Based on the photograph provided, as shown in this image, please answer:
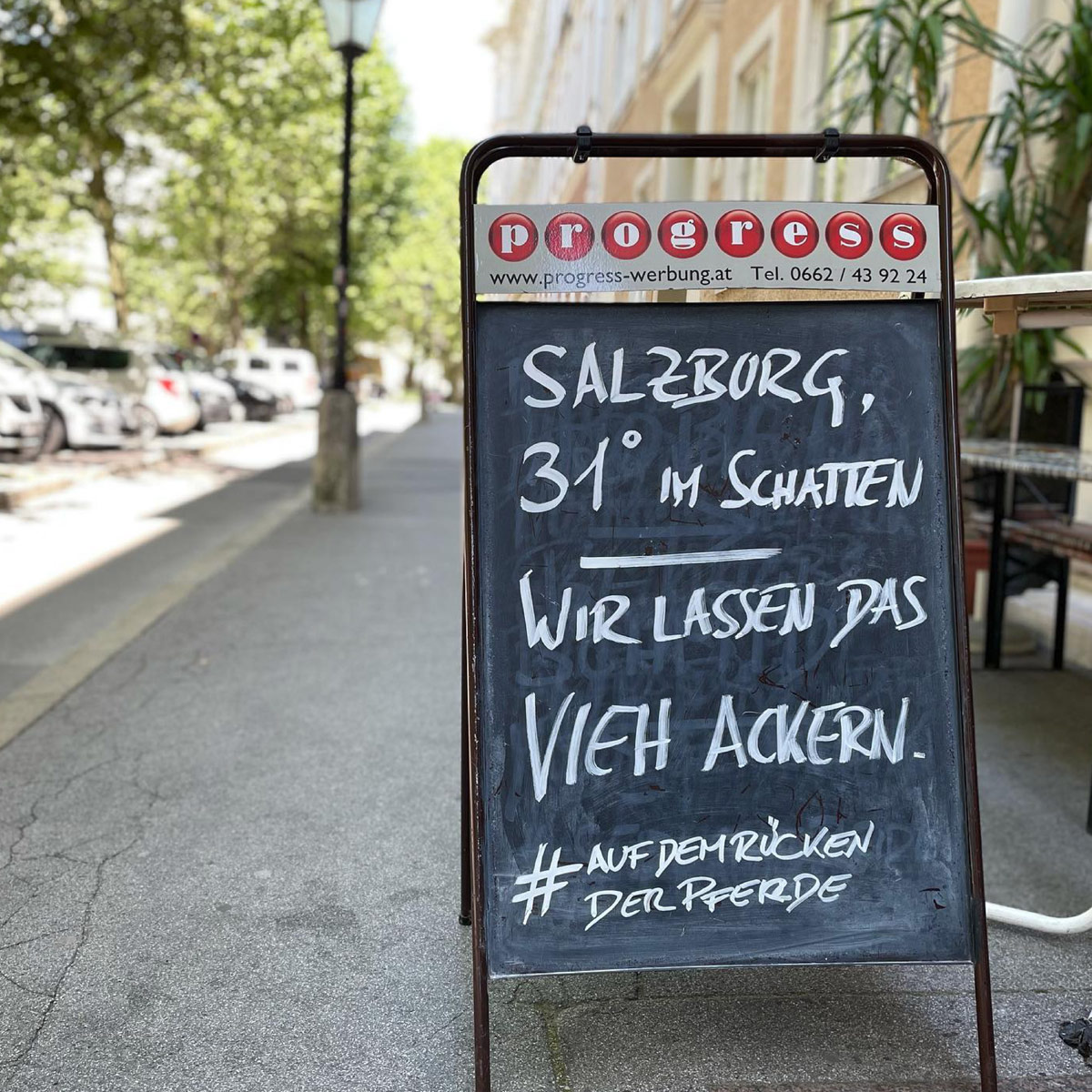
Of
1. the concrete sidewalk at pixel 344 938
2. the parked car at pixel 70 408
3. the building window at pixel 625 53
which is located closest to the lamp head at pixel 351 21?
the parked car at pixel 70 408

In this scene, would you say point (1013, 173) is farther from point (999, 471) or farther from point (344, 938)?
point (344, 938)

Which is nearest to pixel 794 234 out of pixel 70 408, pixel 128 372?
pixel 70 408

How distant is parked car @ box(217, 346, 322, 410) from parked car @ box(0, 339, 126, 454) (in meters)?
17.8

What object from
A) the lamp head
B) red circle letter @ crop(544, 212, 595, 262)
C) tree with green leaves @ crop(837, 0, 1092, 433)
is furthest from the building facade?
red circle letter @ crop(544, 212, 595, 262)

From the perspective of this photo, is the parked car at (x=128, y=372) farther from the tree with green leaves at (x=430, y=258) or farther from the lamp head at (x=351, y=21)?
the tree with green leaves at (x=430, y=258)

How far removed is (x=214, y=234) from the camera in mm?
33719

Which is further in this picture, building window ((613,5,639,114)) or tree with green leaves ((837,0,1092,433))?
building window ((613,5,639,114))

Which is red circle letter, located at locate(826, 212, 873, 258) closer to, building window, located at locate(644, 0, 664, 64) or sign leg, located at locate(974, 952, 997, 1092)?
sign leg, located at locate(974, 952, 997, 1092)

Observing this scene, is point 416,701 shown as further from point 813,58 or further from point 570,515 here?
point 813,58

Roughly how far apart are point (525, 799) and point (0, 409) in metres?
12.1

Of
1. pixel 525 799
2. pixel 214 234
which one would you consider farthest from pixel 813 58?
pixel 214 234

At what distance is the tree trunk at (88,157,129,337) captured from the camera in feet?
74.7

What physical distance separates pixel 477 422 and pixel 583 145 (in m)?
0.58

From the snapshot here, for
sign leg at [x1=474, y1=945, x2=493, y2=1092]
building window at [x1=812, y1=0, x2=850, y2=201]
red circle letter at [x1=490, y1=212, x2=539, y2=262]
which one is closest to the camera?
sign leg at [x1=474, y1=945, x2=493, y2=1092]
